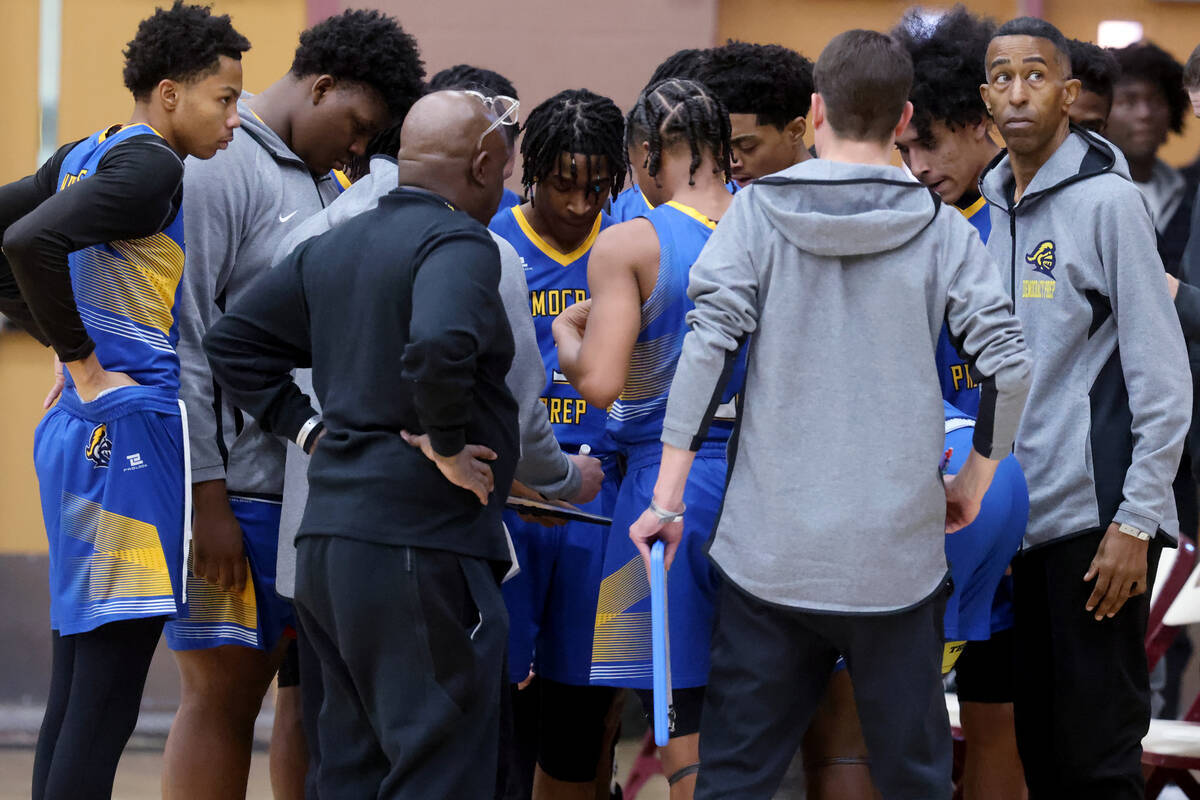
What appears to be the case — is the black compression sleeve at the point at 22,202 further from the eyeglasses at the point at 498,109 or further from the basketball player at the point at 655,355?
the basketball player at the point at 655,355

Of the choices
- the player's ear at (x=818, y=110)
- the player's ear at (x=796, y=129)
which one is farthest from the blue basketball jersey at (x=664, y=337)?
the player's ear at (x=796, y=129)

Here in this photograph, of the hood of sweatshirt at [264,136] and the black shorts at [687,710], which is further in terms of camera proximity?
the hood of sweatshirt at [264,136]

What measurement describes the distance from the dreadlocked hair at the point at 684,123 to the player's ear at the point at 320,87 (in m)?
0.85

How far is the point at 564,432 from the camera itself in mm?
3637

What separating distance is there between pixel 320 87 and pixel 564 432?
104 cm

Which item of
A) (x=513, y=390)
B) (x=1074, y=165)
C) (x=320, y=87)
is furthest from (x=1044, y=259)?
(x=320, y=87)

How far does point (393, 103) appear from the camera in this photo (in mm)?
3668

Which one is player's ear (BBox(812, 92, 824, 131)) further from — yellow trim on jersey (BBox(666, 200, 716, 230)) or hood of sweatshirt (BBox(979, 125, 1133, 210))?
hood of sweatshirt (BBox(979, 125, 1133, 210))

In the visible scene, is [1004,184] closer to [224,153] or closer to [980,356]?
[980,356]

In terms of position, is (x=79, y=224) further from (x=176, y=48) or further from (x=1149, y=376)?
(x=1149, y=376)

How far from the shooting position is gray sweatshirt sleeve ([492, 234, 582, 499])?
2.98m

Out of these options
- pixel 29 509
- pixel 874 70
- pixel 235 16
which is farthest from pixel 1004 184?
pixel 29 509

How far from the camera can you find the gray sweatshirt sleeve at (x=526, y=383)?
2.98 meters

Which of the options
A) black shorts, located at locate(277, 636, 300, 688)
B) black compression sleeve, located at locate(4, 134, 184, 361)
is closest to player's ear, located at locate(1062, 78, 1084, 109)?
black compression sleeve, located at locate(4, 134, 184, 361)
